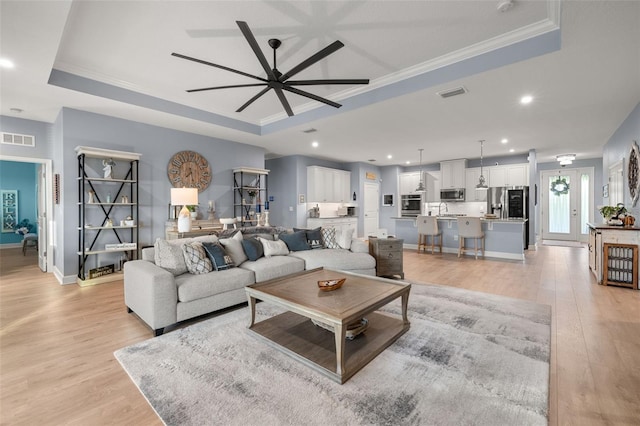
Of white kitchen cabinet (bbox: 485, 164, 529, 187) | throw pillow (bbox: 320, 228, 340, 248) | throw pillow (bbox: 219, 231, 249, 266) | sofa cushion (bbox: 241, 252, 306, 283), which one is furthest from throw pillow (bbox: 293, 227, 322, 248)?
white kitchen cabinet (bbox: 485, 164, 529, 187)

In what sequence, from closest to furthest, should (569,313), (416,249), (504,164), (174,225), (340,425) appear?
(340,425) → (569,313) → (174,225) → (416,249) → (504,164)

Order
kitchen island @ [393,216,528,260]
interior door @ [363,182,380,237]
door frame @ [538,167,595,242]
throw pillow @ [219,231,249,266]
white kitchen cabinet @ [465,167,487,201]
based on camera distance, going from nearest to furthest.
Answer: throw pillow @ [219,231,249,266], kitchen island @ [393,216,528,260], white kitchen cabinet @ [465,167,487,201], door frame @ [538,167,595,242], interior door @ [363,182,380,237]

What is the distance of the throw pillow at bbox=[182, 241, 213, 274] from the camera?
3.19 m

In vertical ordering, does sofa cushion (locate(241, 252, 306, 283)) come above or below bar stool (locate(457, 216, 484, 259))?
below

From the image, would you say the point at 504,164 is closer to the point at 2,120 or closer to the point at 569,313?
the point at 569,313

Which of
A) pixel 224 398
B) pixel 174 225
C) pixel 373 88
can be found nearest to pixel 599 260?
pixel 373 88

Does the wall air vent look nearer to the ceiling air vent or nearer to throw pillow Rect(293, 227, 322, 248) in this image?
throw pillow Rect(293, 227, 322, 248)

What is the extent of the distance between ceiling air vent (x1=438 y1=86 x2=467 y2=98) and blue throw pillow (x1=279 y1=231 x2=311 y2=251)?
2836 millimetres

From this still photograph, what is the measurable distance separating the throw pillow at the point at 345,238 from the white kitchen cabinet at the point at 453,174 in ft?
18.6

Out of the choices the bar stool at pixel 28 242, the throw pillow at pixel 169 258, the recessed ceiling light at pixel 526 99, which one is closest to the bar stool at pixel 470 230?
the recessed ceiling light at pixel 526 99

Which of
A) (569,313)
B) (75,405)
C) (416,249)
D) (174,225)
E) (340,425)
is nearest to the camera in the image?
(340,425)

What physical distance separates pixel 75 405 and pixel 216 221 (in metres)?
4.29

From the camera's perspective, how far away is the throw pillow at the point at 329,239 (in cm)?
477

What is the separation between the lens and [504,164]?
8.37 metres
